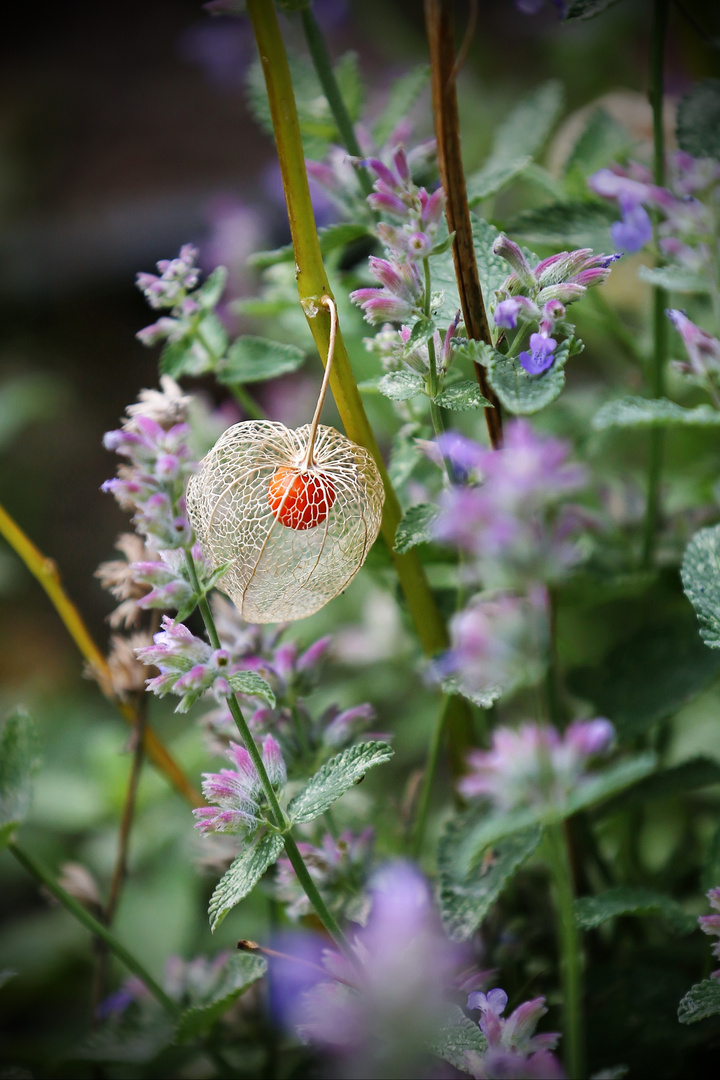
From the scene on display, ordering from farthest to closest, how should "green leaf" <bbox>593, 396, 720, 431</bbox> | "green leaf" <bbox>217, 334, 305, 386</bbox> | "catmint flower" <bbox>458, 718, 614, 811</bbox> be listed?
"green leaf" <bbox>217, 334, 305, 386</bbox>
"green leaf" <bbox>593, 396, 720, 431</bbox>
"catmint flower" <bbox>458, 718, 614, 811</bbox>

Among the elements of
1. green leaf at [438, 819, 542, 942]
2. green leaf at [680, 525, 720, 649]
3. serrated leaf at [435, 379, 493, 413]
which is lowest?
green leaf at [438, 819, 542, 942]

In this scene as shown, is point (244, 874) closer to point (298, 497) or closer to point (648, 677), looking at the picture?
point (298, 497)

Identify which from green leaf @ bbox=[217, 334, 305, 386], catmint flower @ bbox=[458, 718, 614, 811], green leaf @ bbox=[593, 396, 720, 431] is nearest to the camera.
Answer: catmint flower @ bbox=[458, 718, 614, 811]

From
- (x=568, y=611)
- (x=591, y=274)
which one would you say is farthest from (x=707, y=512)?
(x=591, y=274)

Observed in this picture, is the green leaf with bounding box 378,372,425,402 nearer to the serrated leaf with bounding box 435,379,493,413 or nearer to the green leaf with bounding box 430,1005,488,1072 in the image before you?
the serrated leaf with bounding box 435,379,493,413

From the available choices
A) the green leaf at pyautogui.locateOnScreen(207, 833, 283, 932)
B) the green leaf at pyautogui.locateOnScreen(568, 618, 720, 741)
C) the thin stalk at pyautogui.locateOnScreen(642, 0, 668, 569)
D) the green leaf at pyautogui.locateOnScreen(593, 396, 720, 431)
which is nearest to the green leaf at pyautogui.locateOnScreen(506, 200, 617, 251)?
the thin stalk at pyautogui.locateOnScreen(642, 0, 668, 569)

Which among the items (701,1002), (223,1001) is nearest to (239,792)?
(223,1001)

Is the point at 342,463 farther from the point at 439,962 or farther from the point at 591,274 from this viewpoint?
the point at 439,962
